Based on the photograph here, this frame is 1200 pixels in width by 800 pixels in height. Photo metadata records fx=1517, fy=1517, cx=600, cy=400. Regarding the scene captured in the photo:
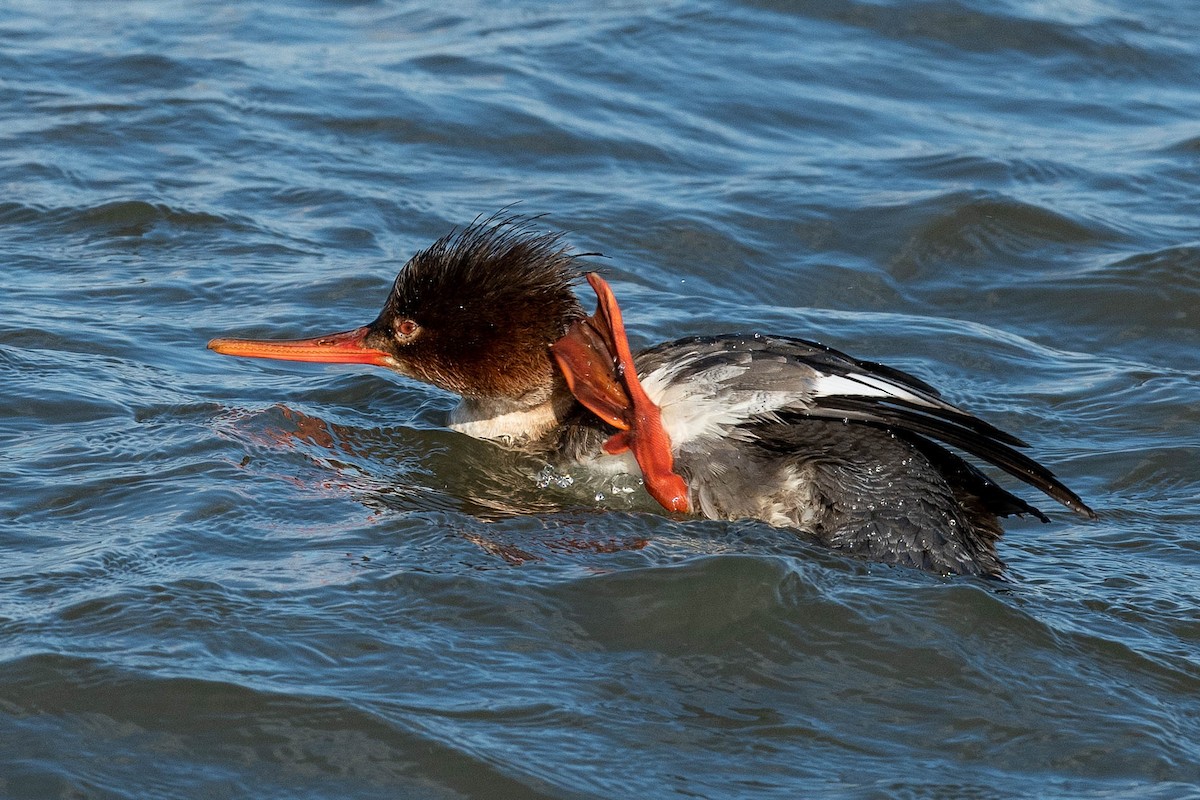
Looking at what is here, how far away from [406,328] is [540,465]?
0.80 m

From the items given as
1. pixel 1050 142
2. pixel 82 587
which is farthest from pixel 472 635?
pixel 1050 142

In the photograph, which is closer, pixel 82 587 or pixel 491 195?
pixel 82 587

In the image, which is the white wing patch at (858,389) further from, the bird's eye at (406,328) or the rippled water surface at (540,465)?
the bird's eye at (406,328)

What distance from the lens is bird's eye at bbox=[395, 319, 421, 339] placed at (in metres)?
6.04

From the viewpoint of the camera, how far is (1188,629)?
4777mm

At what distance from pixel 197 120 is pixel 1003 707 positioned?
6.93 metres

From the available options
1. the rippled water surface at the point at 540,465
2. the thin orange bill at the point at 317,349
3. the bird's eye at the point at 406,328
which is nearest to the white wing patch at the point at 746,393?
the rippled water surface at the point at 540,465

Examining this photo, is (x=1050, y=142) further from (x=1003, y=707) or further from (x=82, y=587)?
(x=82, y=587)

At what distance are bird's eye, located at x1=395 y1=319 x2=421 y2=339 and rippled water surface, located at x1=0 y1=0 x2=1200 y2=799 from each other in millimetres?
450

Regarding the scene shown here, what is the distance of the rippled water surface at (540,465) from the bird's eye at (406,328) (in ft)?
1.48

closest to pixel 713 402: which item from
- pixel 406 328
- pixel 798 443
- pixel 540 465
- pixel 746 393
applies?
pixel 746 393

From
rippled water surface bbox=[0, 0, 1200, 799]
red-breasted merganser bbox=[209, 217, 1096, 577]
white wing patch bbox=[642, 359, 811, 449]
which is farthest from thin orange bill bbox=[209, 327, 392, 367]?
white wing patch bbox=[642, 359, 811, 449]

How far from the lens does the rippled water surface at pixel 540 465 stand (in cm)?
403

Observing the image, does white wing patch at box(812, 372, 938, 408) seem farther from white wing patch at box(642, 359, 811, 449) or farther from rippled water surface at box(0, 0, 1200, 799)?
rippled water surface at box(0, 0, 1200, 799)
